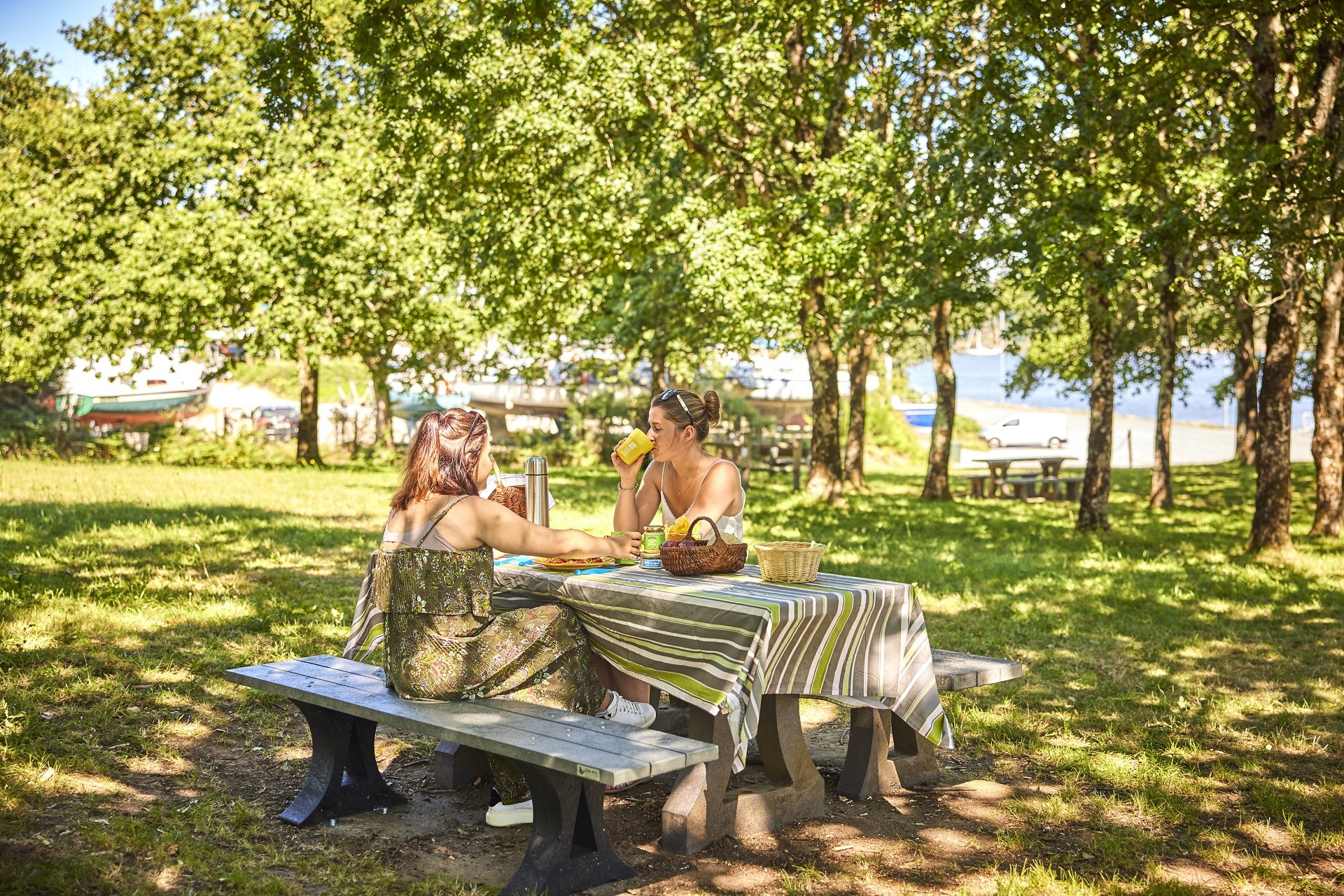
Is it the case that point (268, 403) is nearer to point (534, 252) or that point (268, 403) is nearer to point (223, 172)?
point (223, 172)

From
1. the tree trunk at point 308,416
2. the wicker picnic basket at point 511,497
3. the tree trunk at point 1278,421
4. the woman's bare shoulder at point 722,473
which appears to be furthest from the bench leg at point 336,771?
the tree trunk at point 308,416

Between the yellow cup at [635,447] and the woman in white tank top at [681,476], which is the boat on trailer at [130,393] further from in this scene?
the yellow cup at [635,447]

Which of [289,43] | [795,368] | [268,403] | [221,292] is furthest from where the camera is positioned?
[268,403]

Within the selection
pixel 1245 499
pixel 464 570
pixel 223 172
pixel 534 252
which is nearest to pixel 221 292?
pixel 223 172

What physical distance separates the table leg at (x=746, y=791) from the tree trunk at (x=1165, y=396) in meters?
13.1

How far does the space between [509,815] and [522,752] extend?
105 cm

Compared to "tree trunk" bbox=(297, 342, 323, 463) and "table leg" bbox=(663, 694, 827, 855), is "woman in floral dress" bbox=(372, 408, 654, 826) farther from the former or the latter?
"tree trunk" bbox=(297, 342, 323, 463)

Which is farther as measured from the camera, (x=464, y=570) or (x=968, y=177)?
(x=968, y=177)

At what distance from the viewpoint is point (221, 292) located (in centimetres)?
2253

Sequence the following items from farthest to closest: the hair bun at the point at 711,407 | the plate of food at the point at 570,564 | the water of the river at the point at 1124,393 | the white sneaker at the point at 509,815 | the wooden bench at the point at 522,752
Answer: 1. the water of the river at the point at 1124,393
2. the hair bun at the point at 711,407
3. the plate of food at the point at 570,564
4. the white sneaker at the point at 509,815
5. the wooden bench at the point at 522,752

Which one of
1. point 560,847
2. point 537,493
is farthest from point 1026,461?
point 560,847

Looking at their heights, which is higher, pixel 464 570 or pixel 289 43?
pixel 289 43

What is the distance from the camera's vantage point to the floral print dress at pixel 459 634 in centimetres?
427

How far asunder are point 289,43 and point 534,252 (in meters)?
6.71
